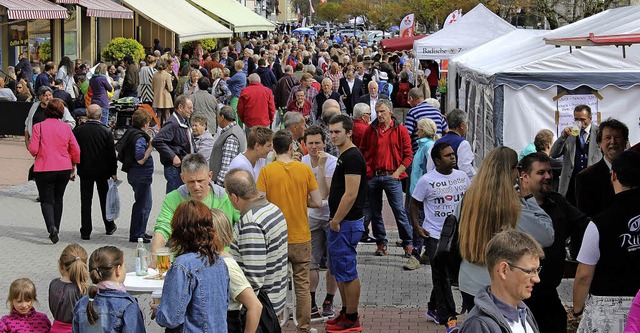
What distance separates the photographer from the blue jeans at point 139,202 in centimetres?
1243

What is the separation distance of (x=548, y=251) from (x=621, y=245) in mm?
443

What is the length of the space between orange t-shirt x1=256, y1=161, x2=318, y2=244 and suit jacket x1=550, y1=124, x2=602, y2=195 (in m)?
3.43

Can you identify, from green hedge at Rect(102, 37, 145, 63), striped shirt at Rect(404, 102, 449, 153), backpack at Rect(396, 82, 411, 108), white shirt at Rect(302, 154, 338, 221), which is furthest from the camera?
green hedge at Rect(102, 37, 145, 63)

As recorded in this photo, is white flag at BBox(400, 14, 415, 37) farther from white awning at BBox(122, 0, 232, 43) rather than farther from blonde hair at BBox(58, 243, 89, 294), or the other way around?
blonde hair at BBox(58, 243, 89, 294)

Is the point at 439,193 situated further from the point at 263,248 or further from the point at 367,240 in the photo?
the point at 367,240

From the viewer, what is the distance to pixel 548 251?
6.12 metres

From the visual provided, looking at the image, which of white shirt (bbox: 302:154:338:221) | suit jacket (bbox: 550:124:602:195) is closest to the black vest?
white shirt (bbox: 302:154:338:221)

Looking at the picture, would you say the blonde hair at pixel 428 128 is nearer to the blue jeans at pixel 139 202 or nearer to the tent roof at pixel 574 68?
the tent roof at pixel 574 68

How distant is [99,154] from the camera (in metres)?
12.6

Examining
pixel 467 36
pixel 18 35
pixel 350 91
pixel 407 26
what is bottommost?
pixel 350 91

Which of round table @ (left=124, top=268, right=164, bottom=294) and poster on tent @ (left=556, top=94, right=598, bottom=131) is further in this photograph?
poster on tent @ (left=556, top=94, right=598, bottom=131)

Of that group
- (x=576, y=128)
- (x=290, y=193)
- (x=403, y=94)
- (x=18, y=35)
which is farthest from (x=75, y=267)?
(x=18, y=35)

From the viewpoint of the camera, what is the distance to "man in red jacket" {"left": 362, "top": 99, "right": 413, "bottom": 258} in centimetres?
1161

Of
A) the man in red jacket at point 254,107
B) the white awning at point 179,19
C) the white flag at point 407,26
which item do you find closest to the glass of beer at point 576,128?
the man in red jacket at point 254,107
